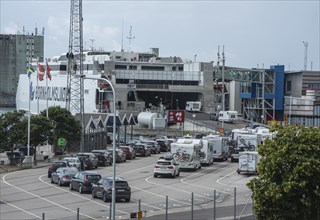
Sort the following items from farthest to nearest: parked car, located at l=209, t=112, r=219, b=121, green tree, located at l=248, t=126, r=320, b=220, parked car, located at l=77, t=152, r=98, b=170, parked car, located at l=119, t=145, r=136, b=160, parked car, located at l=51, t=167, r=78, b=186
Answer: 1. parked car, located at l=209, t=112, r=219, b=121
2. parked car, located at l=119, t=145, r=136, b=160
3. parked car, located at l=77, t=152, r=98, b=170
4. parked car, located at l=51, t=167, r=78, b=186
5. green tree, located at l=248, t=126, r=320, b=220

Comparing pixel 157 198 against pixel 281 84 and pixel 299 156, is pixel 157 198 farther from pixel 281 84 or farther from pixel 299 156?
pixel 281 84

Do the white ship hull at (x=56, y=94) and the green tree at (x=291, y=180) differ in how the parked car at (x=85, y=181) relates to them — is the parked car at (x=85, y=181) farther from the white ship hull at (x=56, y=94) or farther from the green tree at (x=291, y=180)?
the white ship hull at (x=56, y=94)

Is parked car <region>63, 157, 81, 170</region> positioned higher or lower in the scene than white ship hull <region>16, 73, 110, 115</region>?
lower

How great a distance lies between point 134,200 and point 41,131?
948 inches

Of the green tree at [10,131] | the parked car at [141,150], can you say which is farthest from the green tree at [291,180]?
the parked car at [141,150]

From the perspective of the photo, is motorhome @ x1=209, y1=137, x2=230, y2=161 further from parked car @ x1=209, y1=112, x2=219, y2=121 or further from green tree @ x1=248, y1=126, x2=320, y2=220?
parked car @ x1=209, y1=112, x2=219, y2=121

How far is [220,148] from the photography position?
63812 mm

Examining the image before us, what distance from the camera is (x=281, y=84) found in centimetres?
12625

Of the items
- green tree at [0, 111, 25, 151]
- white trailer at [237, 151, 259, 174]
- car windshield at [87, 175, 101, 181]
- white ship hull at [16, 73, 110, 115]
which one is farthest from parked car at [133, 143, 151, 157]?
white ship hull at [16, 73, 110, 115]

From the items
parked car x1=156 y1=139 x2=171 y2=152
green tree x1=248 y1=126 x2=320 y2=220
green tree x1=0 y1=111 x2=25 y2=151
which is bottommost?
parked car x1=156 y1=139 x2=171 y2=152

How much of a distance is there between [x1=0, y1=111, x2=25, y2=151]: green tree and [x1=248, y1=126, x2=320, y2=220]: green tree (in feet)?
131

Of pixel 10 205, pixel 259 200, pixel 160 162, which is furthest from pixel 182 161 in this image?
pixel 259 200

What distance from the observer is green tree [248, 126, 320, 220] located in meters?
20.5

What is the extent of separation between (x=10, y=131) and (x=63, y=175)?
1804 centimetres
